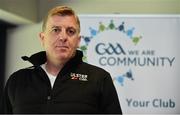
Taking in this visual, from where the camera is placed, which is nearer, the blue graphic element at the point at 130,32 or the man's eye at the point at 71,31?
the man's eye at the point at 71,31

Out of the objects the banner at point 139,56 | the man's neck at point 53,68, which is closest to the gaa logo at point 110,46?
the banner at point 139,56

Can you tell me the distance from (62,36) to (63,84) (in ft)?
0.49

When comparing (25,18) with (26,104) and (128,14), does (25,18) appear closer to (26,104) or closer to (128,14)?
(128,14)

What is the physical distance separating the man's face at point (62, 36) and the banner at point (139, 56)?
4.77 feet

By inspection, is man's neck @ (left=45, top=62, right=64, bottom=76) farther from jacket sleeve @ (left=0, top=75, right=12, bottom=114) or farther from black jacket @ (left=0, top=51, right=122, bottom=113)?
jacket sleeve @ (left=0, top=75, right=12, bottom=114)

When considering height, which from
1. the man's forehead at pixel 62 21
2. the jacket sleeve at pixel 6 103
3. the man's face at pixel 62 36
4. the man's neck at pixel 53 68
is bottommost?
the jacket sleeve at pixel 6 103

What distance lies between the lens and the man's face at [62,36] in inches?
38.5

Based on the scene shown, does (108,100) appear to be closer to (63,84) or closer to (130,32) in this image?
(63,84)

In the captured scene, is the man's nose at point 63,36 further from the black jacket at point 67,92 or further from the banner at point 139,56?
the banner at point 139,56

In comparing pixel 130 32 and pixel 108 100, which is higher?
pixel 130 32

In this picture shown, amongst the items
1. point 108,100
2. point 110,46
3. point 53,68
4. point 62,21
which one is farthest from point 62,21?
point 110,46

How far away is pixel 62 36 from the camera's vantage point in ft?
3.19

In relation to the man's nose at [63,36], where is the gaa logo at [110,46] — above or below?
below

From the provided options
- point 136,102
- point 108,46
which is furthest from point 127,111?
point 108,46
